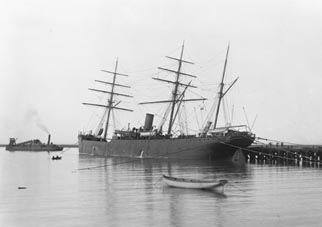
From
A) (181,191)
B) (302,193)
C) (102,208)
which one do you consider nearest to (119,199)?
(102,208)

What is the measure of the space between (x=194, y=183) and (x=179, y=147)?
3939cm

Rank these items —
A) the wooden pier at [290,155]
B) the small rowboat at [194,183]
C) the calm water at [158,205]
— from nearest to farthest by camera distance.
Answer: the calm water at [158,205]
the small rowboat at [194,183]
the wooden pier at [290,155]

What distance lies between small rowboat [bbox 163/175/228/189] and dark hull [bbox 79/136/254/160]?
1213 inches

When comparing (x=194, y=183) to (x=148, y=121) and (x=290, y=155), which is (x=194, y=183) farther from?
(x=148, y=121)

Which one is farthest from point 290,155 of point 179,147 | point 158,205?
point 158,205

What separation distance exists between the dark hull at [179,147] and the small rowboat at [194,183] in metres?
30.8

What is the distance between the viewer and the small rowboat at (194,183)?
27.2 m

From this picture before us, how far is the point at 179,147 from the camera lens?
67688mm

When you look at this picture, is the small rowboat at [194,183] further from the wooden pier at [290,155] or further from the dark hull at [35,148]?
the dark hull at [35,148]

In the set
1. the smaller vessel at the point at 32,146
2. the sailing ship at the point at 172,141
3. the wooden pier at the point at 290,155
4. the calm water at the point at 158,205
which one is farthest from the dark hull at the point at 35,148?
the calm water at the point at 158,205

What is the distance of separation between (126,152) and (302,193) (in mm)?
55861

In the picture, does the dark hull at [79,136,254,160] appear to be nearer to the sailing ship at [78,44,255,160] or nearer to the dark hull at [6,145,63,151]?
the sailing ship at [78,44,255,160]

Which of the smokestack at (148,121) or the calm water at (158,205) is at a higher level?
the smokestack at (148,121)

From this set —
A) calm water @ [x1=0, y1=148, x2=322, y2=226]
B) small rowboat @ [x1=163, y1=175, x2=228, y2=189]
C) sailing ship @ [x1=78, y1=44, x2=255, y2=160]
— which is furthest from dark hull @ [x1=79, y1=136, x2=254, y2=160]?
small rowboat @ [x1=163, y1=175, x2=228, y2=189]
